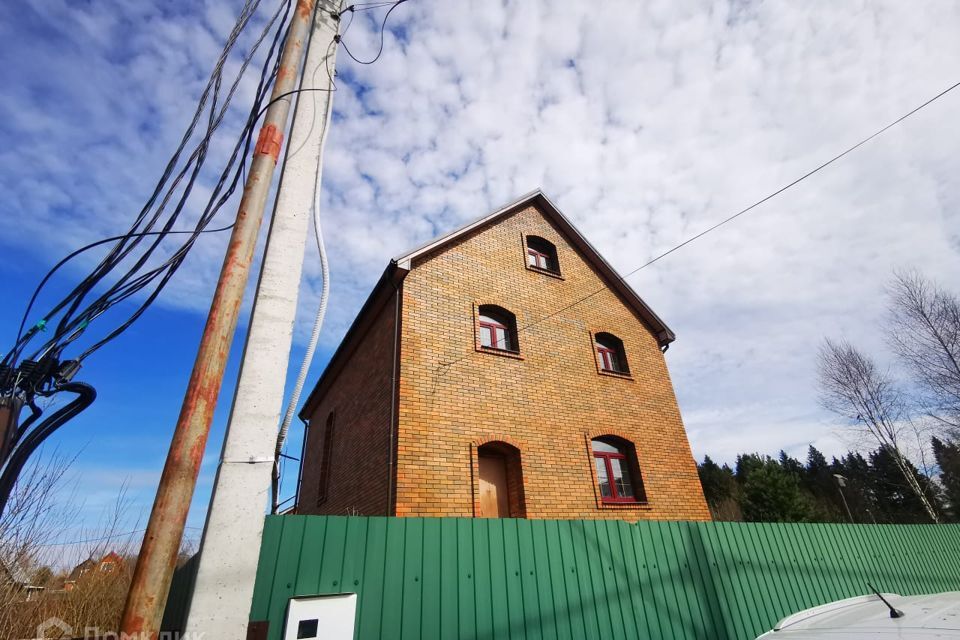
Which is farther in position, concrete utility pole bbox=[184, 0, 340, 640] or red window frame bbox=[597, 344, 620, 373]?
red window frame bbox=[597, 344, 620, 373]

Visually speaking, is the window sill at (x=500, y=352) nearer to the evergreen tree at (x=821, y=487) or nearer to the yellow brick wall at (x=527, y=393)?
the yellow brick wall at (x=527, y=393)

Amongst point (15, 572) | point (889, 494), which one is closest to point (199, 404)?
point (15, 572)

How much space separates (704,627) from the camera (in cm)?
551

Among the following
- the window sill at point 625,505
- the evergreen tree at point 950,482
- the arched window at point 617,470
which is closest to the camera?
the window sill at point 625,505

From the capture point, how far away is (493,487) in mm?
8195

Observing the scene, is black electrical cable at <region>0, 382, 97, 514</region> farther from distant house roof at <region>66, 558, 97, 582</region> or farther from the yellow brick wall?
distant house roof at <region>66, 558, 97, 582</region>

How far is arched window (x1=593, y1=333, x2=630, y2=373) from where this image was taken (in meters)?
11.4

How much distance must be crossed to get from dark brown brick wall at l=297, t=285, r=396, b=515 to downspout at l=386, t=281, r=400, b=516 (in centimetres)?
7

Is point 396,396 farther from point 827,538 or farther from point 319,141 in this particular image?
point 827,538

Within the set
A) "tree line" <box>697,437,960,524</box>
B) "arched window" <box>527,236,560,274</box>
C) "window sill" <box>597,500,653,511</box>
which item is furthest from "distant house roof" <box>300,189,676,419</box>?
"tree line" <box>697,437,960,524</box>

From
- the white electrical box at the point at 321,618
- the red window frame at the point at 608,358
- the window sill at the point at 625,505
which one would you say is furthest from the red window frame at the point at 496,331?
the white electrical box at the point at 321,618

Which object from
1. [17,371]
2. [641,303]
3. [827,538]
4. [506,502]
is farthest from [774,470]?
[17,371]

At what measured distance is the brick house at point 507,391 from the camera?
7.73 meters

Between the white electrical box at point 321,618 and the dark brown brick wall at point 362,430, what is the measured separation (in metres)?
3.29
